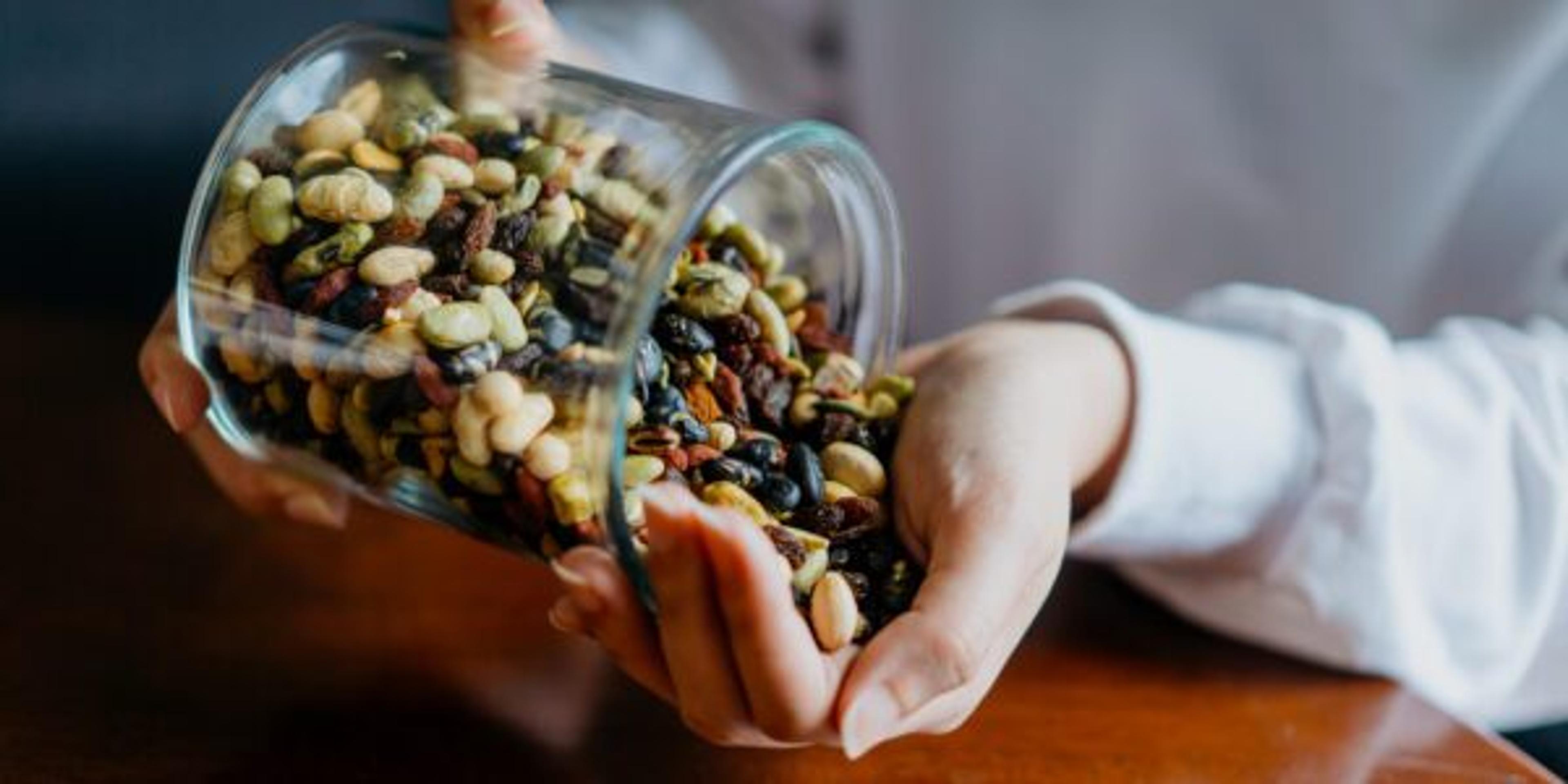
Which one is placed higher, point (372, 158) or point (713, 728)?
point (372, 158)

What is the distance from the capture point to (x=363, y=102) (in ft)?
1.51

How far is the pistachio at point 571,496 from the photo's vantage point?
37cm

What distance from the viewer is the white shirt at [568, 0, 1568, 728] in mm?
589

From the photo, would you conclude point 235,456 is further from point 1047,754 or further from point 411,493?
point 1047,754

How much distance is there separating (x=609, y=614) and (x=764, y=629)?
57 millimetres

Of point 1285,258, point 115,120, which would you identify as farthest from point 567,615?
point 115,120

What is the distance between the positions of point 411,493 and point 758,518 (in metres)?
0.10

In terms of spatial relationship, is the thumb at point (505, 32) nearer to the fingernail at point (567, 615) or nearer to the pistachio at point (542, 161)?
the pistachio at point (542, 161)

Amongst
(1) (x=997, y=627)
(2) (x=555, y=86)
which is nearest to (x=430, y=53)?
(2) (x=555, y=86)

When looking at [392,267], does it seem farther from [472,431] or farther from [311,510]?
[311,510]

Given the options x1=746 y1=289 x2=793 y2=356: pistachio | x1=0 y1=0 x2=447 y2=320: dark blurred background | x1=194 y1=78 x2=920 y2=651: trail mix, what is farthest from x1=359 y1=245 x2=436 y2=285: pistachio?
x1=0 y1=0 x2=447 y2=320: dark blurred background

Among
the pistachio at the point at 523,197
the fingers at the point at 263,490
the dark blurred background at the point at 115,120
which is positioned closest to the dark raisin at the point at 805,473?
the pistachio at the point at 523,197

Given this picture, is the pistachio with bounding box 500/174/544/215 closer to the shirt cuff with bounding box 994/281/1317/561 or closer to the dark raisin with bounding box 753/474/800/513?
the dark raisin with bounding box 753/474/800/513

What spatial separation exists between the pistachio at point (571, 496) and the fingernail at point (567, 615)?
0.08ft
